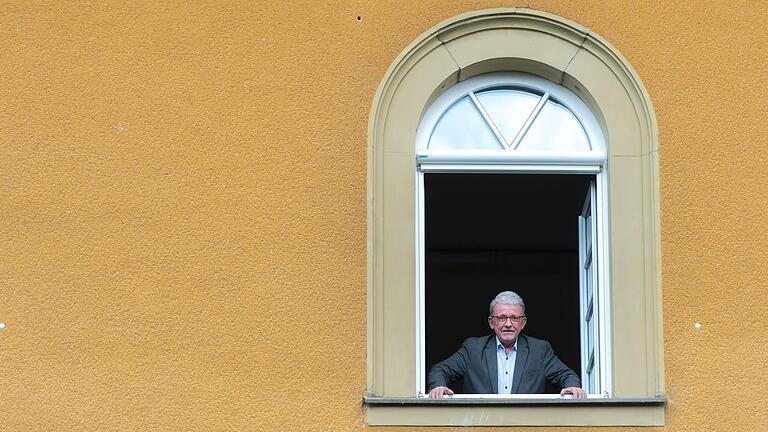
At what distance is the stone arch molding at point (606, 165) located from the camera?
8.64 meters

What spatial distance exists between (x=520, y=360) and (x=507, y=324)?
239 millimetres

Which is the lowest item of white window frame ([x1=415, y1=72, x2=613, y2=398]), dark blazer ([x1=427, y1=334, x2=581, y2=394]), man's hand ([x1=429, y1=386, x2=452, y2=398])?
man's hand ([x1=429, y1=386, x2=452, y2=398])

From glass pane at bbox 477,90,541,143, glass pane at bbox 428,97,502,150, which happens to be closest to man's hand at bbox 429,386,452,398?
glass pane at bbox 428,97,502,150

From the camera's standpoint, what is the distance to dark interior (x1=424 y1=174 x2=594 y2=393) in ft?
49.0

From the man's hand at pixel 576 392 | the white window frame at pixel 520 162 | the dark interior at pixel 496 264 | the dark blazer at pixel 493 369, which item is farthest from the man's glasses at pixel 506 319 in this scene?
the dark interior at pixel 496 264

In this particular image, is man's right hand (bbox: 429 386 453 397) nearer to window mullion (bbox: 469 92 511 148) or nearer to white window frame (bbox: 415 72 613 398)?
white window frame (bbox: 415 72 613 398)

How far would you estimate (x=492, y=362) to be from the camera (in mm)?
9195

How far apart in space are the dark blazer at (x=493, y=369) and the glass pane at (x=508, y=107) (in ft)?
3.84

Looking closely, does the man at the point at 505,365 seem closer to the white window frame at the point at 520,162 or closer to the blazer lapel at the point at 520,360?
the blazer lapel at the point at 520,360

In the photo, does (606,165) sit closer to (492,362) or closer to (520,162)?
(520,162)

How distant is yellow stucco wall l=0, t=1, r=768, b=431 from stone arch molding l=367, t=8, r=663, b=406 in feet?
0.24

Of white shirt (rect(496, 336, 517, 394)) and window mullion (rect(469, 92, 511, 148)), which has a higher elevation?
window mullion (rect(469, 92, 511, 148))

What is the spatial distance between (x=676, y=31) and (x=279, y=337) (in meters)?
2.64

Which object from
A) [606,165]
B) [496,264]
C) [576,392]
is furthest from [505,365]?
[496,264]
